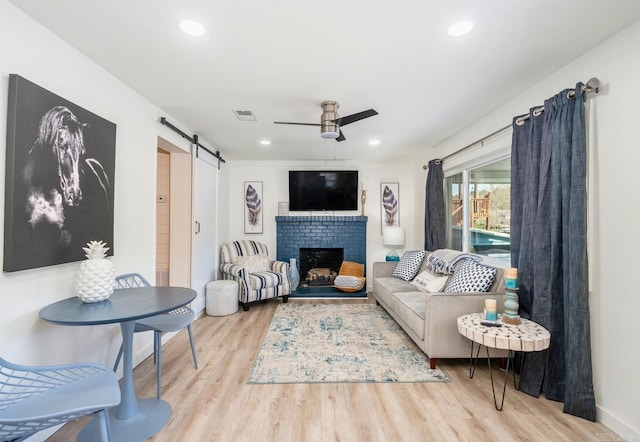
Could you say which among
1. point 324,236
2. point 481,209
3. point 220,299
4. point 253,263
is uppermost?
point 481,209

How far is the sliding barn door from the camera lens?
363cm

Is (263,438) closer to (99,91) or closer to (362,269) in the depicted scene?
(99,91)

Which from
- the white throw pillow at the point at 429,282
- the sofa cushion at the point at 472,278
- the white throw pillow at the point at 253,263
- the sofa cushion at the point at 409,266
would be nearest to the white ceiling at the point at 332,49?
the sofa cushion at the point at 472,278

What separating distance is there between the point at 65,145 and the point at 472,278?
3.21 meters

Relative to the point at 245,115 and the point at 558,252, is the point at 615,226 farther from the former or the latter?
the point at 245,115

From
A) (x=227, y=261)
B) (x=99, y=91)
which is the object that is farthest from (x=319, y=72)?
(x=227, y=261)

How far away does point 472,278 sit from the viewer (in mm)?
2658

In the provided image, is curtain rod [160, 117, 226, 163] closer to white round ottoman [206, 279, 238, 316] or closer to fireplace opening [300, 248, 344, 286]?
white round ottoman [206, 279, 238, 316]

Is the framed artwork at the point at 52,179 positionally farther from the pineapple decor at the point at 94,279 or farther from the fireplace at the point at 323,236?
the fireplace at the point at 323,236

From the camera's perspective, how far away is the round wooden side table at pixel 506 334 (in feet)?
5.89

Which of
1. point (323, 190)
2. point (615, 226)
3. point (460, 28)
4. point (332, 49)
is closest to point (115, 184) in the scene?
point (332, 49)

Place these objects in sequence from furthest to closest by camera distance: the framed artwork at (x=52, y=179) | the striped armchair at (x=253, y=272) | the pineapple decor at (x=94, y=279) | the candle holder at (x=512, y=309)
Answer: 1. the striped armchair at (x=253, y=272)
2. the candle holder at (x=512, y=309)
3. the pineapple decor at (x=94, y=279)
4. the framed artwork at (x=52, y=179)

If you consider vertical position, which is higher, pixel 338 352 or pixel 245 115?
pixel 245 115

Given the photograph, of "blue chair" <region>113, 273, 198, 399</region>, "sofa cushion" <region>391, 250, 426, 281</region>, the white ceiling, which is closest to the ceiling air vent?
the white ceiling
